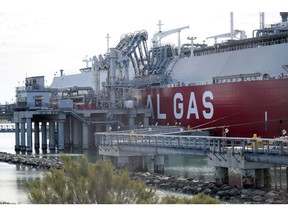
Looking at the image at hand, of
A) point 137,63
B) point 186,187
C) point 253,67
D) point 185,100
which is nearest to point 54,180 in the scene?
point 186,187

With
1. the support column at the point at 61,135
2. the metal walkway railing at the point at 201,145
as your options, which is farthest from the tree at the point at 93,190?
the support column at the point at 61,135

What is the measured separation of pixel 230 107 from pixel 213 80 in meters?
2.75

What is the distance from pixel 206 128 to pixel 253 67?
14.2ft

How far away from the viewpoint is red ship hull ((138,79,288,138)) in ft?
100

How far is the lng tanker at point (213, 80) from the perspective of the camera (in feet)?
103

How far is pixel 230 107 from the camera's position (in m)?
33.6

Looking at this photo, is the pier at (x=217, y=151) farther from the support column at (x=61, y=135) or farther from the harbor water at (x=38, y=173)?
the support column at (x=61, y=135)

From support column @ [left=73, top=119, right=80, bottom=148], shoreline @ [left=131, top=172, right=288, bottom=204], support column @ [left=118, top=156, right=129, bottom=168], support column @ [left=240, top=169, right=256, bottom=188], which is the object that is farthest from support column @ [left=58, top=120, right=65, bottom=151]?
support column @ [left=240, top=169, right=256, bottom=188]

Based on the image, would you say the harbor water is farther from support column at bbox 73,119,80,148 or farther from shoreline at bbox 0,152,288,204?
support column at bbox 73,119,80,148

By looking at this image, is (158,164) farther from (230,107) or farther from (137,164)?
(230,107)

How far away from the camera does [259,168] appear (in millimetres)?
19250

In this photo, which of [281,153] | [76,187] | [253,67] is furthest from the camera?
[253,67]

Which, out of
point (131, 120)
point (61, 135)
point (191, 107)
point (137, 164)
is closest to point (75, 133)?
point (61, 135)

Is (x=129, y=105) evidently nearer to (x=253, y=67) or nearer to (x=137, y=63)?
(x=137, y=63)
